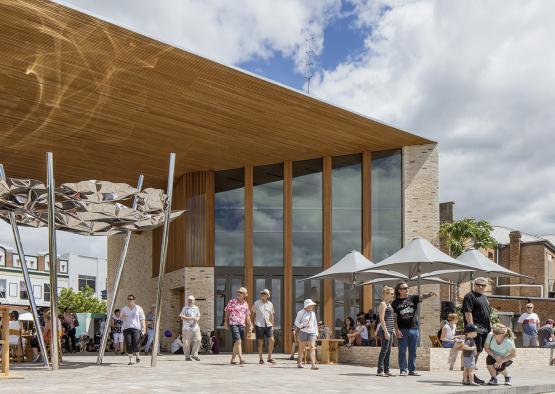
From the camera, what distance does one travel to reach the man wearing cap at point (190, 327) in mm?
17594

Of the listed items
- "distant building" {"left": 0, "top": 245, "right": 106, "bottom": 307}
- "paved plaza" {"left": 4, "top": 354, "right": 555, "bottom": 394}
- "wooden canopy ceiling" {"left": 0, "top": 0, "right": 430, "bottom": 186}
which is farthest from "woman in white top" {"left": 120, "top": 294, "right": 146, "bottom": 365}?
"distant building" {"left": 0, "top": 245, "right": 106, "bottom": 307}

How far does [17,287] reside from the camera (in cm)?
7275

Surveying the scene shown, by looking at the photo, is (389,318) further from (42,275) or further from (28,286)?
(42,275)

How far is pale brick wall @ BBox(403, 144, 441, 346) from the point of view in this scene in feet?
81.6

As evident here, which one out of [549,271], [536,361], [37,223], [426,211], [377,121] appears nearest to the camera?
[37,223]

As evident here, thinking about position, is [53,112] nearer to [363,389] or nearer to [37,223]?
[37,223]

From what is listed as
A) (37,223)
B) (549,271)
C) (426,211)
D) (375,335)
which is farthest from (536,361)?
(549,271)

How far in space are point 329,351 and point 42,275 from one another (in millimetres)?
64522

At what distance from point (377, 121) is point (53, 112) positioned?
8607 millimetres

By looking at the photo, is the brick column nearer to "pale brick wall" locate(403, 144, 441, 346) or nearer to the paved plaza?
"pale brick wall" locate(403, 144, 441, 346)

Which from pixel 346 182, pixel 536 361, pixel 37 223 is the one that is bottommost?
pixel 536 361

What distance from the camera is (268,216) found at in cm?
2625

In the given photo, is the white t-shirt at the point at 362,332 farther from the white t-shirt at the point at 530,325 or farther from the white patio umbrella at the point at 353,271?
the white t-shirt at the point at 530,325

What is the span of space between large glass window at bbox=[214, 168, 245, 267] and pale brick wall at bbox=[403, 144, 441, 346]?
5.35m
